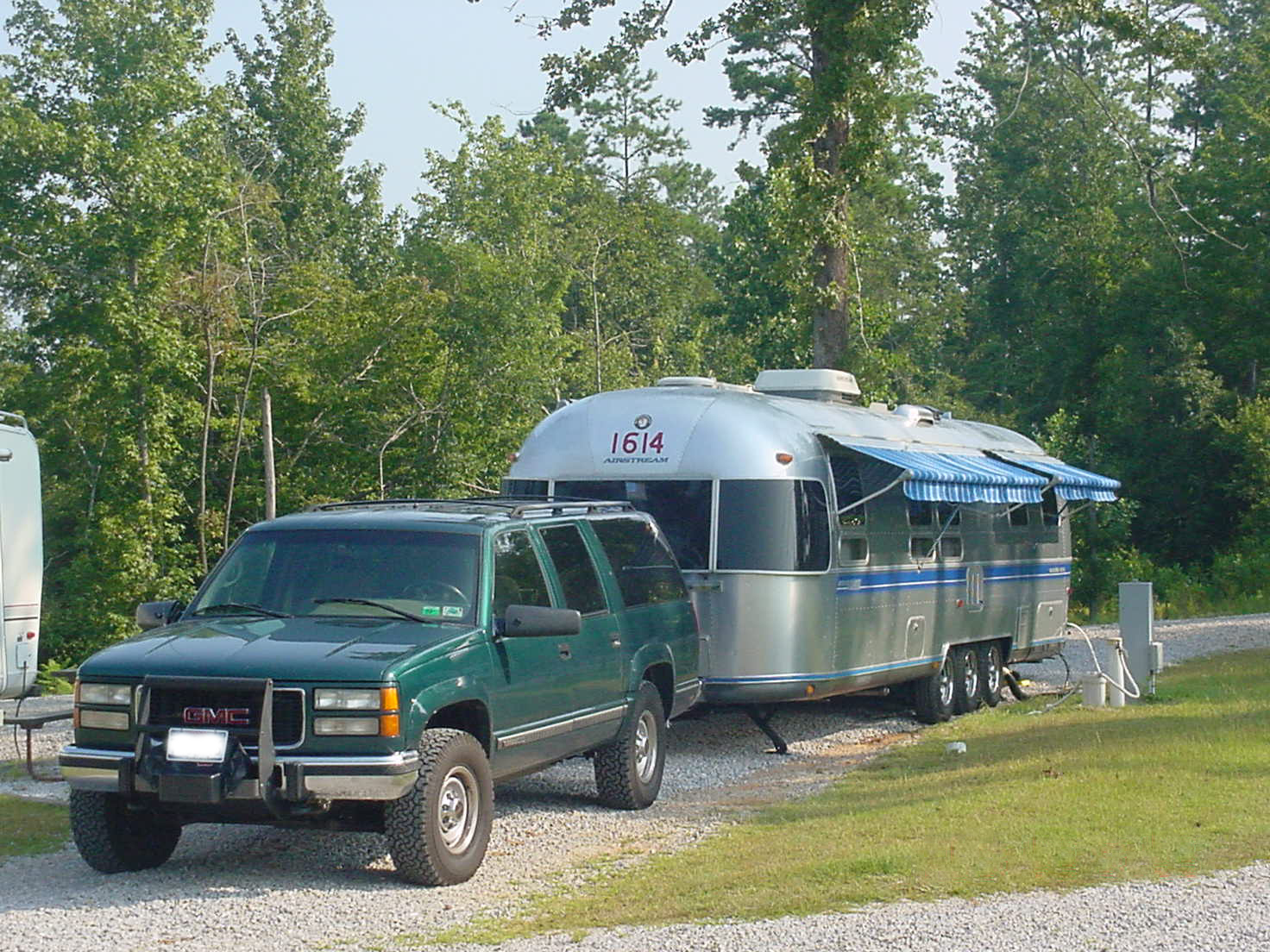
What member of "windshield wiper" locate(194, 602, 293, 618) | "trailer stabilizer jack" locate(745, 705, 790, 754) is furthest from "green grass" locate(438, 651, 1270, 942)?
"windshield wiper" locate(194, 602, 293, 618)

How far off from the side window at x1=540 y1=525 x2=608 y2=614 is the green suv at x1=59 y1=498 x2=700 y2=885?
0.02 meters

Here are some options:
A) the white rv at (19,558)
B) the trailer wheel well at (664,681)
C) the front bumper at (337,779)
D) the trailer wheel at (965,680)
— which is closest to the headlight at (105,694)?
the front bumper at (337,779)

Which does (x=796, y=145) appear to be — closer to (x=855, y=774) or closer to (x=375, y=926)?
(x=855, y=774)

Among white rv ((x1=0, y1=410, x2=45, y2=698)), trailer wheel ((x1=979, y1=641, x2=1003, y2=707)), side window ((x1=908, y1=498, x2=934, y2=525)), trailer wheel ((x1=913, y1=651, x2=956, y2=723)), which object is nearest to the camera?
white rv ((x1=0, y1=410, x2=45, y2=698))

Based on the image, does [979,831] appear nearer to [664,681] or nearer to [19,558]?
[664,681]

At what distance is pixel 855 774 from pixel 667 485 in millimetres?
2768

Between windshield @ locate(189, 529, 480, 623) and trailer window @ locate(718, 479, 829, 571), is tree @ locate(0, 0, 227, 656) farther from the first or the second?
windshield @ locate(189, 529, 480, 623)

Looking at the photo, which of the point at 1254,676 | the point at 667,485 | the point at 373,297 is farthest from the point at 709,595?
the point at 373,297

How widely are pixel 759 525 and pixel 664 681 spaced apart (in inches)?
81.6

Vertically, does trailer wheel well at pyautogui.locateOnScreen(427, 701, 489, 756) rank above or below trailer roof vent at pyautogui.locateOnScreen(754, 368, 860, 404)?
below

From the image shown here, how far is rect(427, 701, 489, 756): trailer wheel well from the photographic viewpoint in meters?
8.66

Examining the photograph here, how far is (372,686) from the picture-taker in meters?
7.88

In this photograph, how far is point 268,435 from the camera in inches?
1340

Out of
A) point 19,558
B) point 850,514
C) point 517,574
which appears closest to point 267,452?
point 19,558
